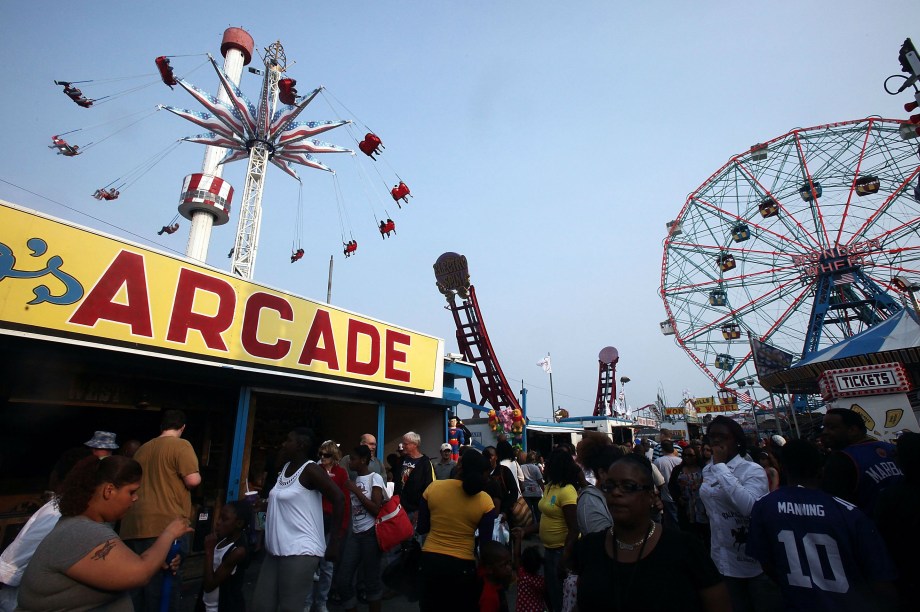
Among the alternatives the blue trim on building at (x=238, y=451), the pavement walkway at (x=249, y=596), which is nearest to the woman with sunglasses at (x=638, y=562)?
the pavement walkway at (x=249, y=596)

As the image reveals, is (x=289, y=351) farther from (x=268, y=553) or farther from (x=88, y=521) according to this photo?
(x=88, y=521)

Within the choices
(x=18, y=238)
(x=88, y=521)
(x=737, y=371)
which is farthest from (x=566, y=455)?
(x=737, y=371)

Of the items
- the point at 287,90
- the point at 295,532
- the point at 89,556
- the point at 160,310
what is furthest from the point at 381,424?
the point at 287,90

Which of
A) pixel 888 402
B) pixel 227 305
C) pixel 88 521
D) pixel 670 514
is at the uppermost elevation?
pixel 227 305

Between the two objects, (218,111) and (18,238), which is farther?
(218,111)

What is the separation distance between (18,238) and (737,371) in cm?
3579

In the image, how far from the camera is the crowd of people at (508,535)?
2.21 m

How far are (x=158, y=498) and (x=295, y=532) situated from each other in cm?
141

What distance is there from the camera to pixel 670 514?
21.2ft

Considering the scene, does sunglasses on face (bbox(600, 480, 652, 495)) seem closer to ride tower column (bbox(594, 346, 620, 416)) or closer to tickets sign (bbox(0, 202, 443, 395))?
tickets sign (bbox(0, 202, 443, 395))

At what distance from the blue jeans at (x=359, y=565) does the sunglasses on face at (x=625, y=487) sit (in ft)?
11.0

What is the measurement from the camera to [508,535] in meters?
5.00

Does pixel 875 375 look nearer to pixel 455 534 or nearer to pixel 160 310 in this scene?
pixel 455 534

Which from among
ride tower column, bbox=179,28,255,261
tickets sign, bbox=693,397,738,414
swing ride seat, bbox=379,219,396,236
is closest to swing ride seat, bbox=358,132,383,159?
swing ride seat, bbox=379,219,396,236
